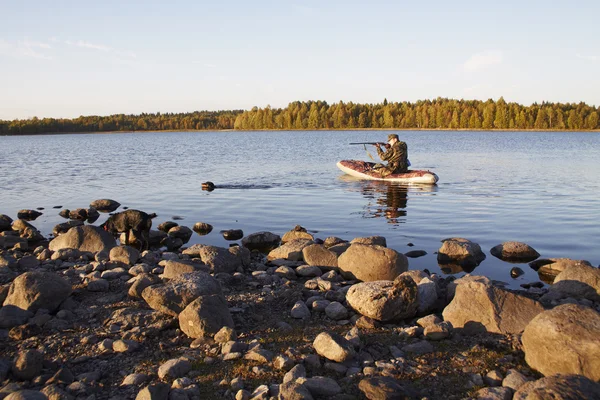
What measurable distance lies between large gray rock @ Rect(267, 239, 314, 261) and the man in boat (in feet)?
44.7

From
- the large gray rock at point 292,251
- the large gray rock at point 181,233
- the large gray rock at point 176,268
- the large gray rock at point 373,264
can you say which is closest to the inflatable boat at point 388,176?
the large gray rock at point 181,233

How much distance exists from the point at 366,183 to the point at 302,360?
60.6 feet

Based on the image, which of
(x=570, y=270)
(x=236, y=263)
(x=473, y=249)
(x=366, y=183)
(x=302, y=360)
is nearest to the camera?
(x=302, y=360)

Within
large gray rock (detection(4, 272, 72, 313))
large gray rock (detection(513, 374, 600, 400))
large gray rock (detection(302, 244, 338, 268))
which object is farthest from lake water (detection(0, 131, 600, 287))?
large gray rock (detection(4, 272, 72, 313))

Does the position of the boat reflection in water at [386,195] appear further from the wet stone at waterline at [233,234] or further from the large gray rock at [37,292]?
the large gray rock at [37,292]

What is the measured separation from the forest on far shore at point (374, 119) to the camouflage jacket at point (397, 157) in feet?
325

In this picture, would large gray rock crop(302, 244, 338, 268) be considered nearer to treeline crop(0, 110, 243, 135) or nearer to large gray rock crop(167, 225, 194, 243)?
large gray rock crop(167, 225, 194, 243)

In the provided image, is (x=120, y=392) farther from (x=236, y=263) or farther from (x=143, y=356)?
(x=236, y=263)

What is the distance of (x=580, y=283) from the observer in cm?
743

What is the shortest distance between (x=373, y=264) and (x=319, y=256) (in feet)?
3.92

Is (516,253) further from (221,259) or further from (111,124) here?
(111,124)

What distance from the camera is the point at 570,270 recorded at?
7637 mm

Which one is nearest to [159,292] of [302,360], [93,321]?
[93,321]

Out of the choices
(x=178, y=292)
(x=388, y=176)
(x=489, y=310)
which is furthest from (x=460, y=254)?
(x=388, y=176)
